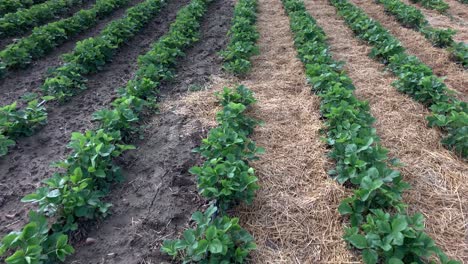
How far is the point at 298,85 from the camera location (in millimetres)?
5562

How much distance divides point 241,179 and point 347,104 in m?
1.86

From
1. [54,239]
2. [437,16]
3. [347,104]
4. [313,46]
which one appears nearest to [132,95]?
[54,239]

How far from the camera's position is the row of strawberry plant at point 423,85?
3.94 meters

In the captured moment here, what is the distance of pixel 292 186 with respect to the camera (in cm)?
355

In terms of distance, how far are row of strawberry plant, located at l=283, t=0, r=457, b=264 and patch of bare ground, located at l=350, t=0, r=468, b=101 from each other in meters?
1.96

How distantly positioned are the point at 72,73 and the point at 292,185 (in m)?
3.71

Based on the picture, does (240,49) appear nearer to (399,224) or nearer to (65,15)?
(399,224)

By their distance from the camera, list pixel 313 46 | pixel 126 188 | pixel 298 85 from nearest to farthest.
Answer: pixel 126 188 → pixel 298 85 → pixel 313 46

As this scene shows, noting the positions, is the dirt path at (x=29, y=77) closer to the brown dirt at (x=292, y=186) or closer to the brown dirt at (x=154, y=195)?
the brown dirt at (x=154, y=195)

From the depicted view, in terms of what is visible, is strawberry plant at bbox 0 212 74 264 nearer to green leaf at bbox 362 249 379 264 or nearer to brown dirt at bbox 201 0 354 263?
brown dirt at bbox 201 0 354 263

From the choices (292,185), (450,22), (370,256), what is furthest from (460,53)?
(370,256)

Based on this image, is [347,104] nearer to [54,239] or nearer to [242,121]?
[242,121]

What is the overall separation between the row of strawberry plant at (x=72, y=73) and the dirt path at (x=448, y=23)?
6907mm

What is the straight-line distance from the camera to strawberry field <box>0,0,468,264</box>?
110 inches
